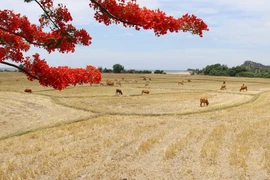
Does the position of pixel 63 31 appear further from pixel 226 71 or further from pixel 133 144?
pixel 226 71

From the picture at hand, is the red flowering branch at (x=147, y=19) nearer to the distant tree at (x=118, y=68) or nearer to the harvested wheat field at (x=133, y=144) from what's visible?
the harvested wheat field at (x=133, y=144)

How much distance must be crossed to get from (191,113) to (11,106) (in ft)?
42.2

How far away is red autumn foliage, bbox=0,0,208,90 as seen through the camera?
6.06 m

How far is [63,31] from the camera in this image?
681 centimetres

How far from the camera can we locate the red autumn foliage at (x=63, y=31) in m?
6.06

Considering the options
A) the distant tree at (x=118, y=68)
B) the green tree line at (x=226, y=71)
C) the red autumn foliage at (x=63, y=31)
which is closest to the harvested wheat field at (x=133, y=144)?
the red autumn foliage at (x=63, y=31)

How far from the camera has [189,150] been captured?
11.4 meters

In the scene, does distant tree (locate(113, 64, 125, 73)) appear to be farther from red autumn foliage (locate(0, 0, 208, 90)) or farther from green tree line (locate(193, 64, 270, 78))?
red autumn foliage (locate(0, 0, 208, 90))

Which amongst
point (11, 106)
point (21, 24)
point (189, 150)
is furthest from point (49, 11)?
point (11, 106)

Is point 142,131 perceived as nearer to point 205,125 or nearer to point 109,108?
point 205,125

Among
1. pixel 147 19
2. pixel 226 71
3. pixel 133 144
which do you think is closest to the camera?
pixel 147 19

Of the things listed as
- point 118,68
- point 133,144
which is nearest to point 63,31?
point 133,144

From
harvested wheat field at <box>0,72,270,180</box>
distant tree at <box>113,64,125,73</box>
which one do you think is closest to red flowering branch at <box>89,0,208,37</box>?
harvested wheat field at <box>0,72,270,180</box>

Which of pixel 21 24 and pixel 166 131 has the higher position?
pixel 21 24
